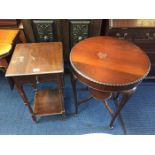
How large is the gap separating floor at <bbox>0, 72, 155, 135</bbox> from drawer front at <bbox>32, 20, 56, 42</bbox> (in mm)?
563

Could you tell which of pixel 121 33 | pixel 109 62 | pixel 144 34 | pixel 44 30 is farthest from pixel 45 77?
pixel 144 34

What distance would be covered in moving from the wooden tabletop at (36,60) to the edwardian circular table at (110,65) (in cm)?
13

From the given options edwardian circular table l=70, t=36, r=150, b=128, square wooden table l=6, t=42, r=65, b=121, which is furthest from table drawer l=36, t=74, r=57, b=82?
edwardian circular table l=70, t=36, r=150, b=128

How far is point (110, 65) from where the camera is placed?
3.13 feet

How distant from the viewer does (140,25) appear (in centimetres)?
123

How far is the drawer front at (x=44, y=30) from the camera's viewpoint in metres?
1.36

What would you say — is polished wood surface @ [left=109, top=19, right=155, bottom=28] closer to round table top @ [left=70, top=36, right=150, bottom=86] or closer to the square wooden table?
round table top @ [left=70, top=36, right=150, bottom=86]

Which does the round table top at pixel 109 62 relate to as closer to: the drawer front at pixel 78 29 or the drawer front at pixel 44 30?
the drawer front at pixel 78 29

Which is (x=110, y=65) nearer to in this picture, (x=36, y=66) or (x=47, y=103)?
(x=36, y=66)

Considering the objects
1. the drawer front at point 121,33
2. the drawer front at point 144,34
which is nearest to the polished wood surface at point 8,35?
the drawer front at point 121,33

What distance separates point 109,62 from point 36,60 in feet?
1.57
